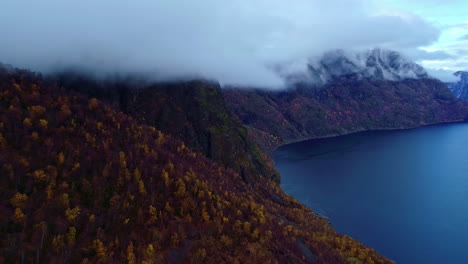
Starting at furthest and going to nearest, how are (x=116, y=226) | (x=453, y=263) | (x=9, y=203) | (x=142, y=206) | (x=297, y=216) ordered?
(x=297, y=216), (x=453, y=263), (x=142, y=206), (x=116, y=226), (x=9, y=203)

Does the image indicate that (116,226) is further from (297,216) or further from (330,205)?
(330,205)

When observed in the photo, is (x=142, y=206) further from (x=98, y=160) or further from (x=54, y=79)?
(x=54, y=79)

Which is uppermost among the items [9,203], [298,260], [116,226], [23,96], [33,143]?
[23,96]

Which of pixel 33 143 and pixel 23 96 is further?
pixel 23 96

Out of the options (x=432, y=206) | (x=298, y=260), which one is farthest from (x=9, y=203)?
(x=432, y=206)

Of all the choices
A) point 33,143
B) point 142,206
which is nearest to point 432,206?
point 142,206

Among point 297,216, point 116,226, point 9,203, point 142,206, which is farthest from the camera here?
point 297,216

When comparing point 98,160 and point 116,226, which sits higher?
point 98,160
